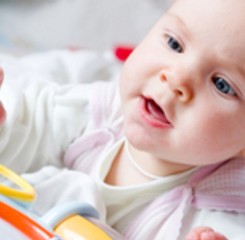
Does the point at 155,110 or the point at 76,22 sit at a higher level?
the point at 155,110

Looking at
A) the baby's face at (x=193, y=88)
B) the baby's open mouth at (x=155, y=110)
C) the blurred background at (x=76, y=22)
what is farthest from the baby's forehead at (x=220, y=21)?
the blurred background at (x=76, y=22)

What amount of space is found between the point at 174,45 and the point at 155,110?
85 mm

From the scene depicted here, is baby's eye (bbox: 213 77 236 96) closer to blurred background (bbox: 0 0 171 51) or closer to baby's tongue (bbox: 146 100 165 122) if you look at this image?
baby's tongue (bbox: 146 100 165 122)

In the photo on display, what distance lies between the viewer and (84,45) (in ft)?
4.59

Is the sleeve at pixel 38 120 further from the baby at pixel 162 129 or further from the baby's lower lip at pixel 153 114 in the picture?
the baby's lower lip at pixel 153 114

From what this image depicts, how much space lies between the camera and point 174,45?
0.77 m

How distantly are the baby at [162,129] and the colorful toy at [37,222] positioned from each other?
13 cm

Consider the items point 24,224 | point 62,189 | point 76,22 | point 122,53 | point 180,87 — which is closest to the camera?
point 24,224

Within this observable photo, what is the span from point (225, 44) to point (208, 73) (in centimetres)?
4

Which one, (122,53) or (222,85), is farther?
(122,53)

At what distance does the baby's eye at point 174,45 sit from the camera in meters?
0.76

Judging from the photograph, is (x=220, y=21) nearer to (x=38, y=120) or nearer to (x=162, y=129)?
(x=162, y=129)

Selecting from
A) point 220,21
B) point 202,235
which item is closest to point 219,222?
point 202,235

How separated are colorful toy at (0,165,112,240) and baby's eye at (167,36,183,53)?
23 cm
